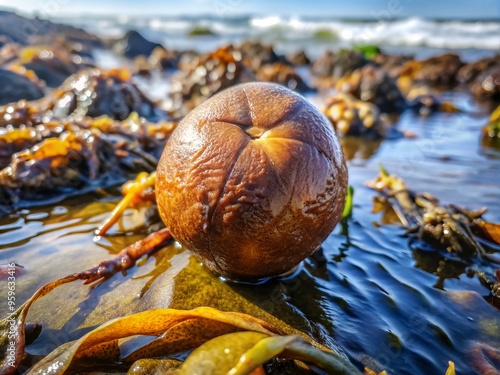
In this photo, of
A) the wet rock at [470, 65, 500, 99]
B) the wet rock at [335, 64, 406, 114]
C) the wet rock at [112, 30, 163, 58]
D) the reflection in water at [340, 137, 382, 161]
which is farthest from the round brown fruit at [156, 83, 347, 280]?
the wet rock at [112, 30, 163, 58]

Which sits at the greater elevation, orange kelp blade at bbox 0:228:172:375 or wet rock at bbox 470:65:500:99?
wet rock at bbox 470:65:500:99

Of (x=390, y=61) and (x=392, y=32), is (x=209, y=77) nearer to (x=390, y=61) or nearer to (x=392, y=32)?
→ (x=390, y=61)

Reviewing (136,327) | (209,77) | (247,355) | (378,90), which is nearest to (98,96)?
(209,77)

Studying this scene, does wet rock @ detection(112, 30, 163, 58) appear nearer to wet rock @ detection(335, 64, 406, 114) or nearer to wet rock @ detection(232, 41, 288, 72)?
wet rock @ detection(232, 41, 288, 72)

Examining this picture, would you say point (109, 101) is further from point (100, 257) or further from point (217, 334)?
point (217, 334)

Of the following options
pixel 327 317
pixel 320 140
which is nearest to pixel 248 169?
pixel 320 140

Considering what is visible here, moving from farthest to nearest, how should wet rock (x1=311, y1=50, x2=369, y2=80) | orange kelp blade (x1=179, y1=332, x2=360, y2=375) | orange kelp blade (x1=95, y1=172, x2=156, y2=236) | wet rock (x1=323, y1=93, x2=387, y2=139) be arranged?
wet rock (x1=311, y1=50, x2=369, y2=80) < wet rock (x1=323, y1=93, x2=387, y2=139) < orange kelp blade (x1=95, y1=172, x2=156, y2=236) < orange kelp blade (x1=179, y1=332, x2=360, y2=375)

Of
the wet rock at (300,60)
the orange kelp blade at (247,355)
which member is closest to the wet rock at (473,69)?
the wet rock at (300,60)
